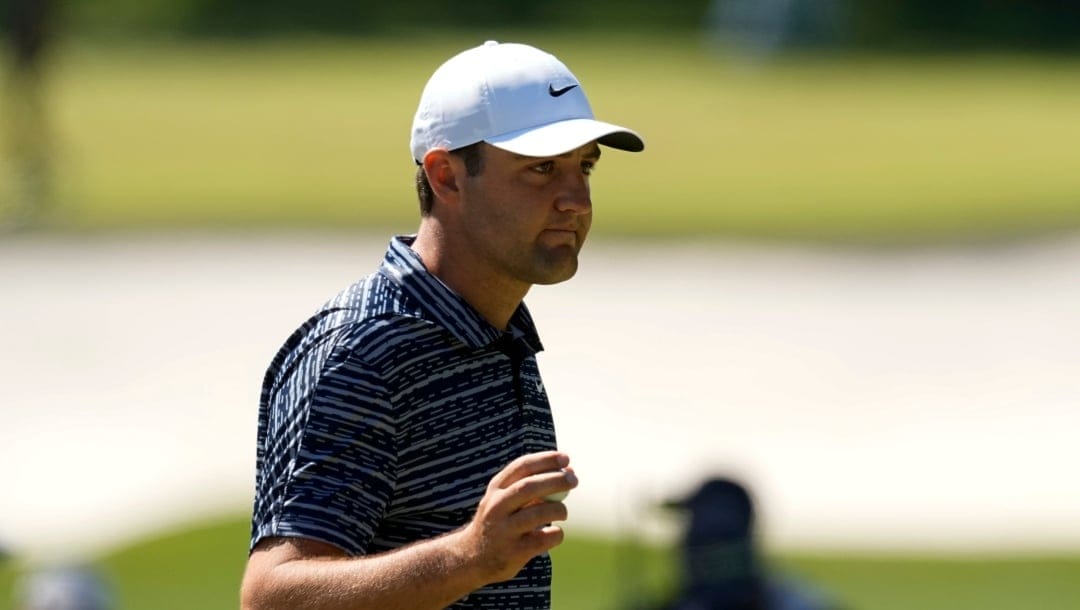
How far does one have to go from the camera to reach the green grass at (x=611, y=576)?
9070mm

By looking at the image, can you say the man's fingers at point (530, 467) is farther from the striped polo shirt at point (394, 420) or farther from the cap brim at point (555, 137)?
the cap brim at point (555, 137)

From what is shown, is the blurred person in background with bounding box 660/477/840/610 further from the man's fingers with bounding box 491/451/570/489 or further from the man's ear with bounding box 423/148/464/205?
the man's fingers with bounding box 491/451/570/489

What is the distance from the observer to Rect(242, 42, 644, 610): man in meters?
2.53

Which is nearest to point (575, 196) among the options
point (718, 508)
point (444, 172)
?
point (444, 172)

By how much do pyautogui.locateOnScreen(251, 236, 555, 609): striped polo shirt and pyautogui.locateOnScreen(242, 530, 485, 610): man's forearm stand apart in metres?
0.06

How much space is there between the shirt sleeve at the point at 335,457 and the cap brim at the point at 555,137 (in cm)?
34

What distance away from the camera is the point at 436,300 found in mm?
2773

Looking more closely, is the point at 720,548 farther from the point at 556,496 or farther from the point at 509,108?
the point at 556,496

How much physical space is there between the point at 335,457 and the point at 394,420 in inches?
3.5

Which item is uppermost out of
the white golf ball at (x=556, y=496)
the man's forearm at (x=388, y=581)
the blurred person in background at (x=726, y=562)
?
the blurred person in background at (x=726, y=562)

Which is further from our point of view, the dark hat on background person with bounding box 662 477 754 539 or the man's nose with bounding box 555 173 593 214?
the dark hat on background person with bounding box 662 477 754 539

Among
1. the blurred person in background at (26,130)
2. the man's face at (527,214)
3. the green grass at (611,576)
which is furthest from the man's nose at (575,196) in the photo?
the blurred person in background at (26,130)

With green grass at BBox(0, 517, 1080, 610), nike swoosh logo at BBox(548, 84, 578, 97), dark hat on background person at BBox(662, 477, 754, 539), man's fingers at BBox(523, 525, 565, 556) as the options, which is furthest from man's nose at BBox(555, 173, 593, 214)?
green grass at BBox(0, 517, 1080, 610)

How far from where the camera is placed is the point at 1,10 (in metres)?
48.7
